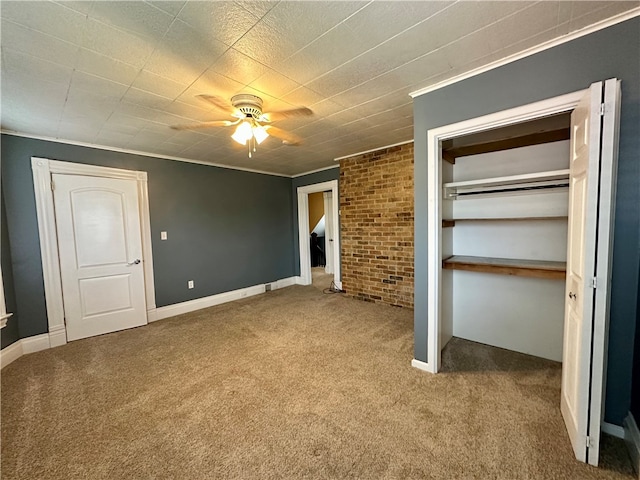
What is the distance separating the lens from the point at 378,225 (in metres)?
4.10

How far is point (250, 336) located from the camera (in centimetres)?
308

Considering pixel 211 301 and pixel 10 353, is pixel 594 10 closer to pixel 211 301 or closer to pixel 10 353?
pixel 211 301

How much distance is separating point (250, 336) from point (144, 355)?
107 cm

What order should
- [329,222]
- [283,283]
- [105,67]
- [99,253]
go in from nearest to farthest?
[105,67] → [99,253] → [283,283] → [329,222]

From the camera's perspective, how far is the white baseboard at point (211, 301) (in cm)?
385

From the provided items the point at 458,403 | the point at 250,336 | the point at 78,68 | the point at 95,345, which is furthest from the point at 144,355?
the point at 458,403

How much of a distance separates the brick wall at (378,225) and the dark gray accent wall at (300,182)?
454 mm

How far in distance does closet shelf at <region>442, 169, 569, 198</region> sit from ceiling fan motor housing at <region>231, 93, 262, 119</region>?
176cm

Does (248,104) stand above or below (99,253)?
above

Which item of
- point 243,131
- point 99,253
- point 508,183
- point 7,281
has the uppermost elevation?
point 243,131

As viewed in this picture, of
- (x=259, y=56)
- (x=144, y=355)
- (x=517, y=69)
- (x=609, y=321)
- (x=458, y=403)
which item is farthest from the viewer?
(x=144, y=355)

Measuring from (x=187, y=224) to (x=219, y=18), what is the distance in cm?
331

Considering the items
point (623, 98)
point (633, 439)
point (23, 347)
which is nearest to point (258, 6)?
point (623, 98)

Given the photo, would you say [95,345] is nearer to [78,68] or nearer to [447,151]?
[78,68]
